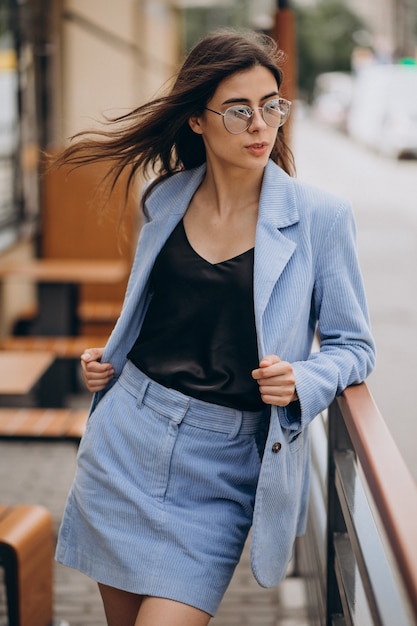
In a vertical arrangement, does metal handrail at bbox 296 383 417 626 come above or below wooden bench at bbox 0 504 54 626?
above

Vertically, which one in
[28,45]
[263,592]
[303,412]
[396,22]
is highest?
[396,22]

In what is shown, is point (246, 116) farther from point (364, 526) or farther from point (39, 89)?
point (39, 89)

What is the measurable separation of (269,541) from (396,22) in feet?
145

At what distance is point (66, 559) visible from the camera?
2406 mm

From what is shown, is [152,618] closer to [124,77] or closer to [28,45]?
[28,45]

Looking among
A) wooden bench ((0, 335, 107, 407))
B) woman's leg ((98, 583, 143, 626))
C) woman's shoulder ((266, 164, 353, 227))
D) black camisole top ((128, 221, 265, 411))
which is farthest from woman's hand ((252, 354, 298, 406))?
wooden bench ((0, 335, 107, 407))

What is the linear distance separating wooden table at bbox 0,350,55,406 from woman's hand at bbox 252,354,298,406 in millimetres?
2355

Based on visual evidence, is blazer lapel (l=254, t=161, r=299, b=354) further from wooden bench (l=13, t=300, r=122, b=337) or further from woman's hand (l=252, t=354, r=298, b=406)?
wooden bench (l=13, t=300, r=122, b=337)

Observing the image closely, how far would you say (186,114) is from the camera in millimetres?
2387

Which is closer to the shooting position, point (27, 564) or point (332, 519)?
point (332, 519)

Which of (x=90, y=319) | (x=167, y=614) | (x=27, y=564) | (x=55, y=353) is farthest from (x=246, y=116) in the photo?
(x=90, y=319)

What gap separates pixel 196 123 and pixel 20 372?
2.53 m

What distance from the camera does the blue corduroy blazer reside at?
2.13m

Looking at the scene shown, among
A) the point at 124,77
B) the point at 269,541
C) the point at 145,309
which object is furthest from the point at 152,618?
the point at 124,77
